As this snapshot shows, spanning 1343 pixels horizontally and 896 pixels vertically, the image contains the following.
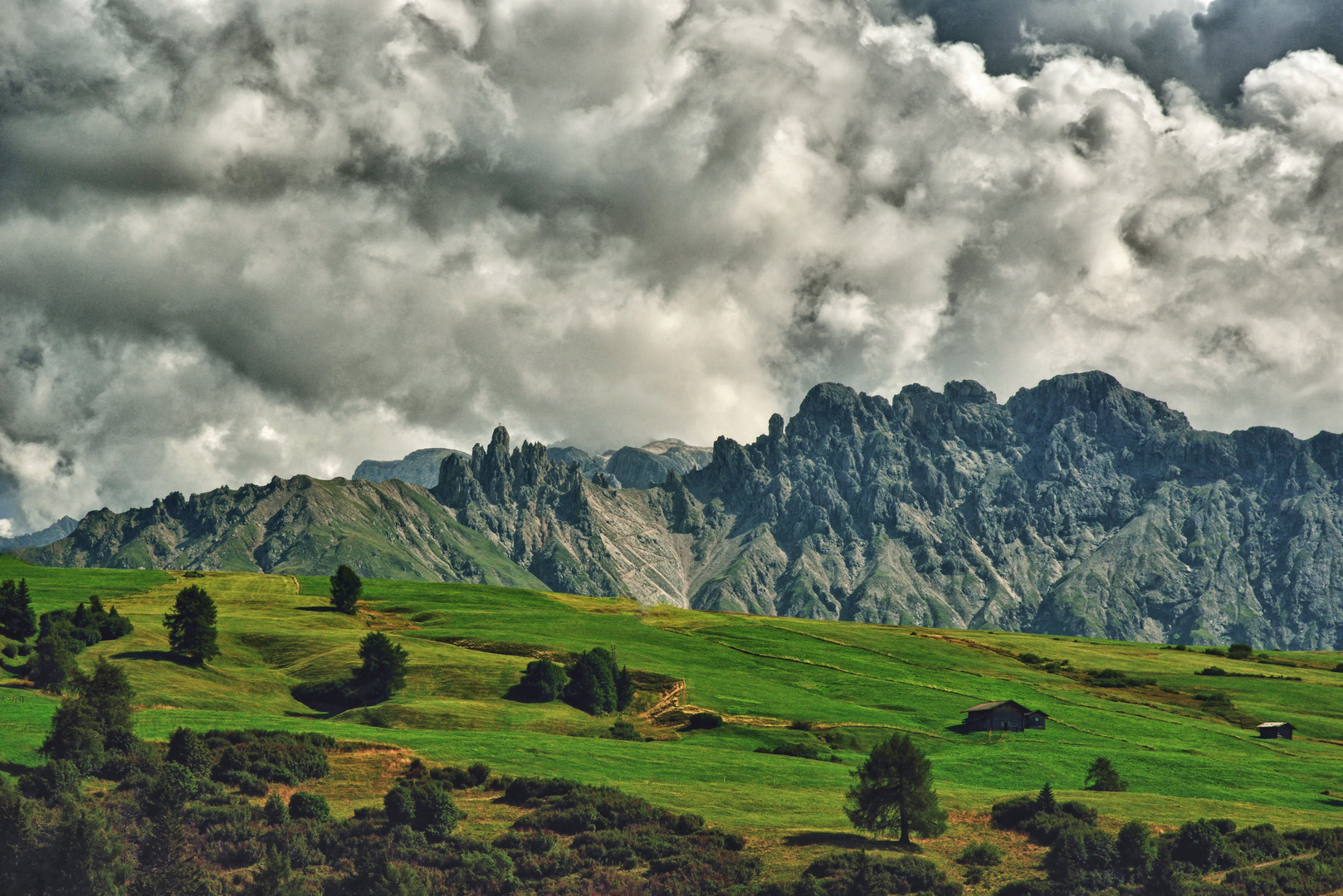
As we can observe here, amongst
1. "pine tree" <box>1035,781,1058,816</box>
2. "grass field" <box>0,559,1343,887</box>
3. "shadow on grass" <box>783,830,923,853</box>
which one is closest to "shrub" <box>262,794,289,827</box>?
"grass field" <box>0,559,1343,887</box>

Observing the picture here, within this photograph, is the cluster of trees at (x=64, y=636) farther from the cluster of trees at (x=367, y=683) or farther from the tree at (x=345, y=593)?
the tree at (x=345, y=593)

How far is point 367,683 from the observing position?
101875 millimetres

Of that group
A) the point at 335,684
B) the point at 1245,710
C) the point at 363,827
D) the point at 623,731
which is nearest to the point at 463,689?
the point at 335,684

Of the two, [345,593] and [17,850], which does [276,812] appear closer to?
[17,850]

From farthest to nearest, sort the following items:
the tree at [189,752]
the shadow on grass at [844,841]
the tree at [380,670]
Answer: the tree at [380,670] < the tree at [189,752] < the shadow on grass at [844,841]

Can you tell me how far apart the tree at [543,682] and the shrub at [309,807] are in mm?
47141

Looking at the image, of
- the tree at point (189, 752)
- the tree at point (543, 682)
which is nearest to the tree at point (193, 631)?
the tree at point (543, 682)

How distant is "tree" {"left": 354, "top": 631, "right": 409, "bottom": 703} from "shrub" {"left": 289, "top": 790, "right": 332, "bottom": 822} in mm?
40447

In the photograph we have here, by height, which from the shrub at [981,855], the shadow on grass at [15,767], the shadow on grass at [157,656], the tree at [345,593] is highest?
the tree at [345,593]

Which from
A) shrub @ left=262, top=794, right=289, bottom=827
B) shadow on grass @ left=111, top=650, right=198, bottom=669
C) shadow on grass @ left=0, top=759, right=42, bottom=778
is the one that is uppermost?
shadow on grass @ left=111, top=650, right=198, bottom=669

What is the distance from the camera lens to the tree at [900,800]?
192ft

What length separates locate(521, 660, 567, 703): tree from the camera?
346ft

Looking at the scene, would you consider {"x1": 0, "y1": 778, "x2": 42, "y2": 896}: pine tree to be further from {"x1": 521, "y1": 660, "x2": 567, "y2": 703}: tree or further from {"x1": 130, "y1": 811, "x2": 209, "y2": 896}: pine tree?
{"x1": 521, "y1": 660, "x2": 567, "y2": 703}: tree

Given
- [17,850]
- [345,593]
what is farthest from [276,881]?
[345,593]
